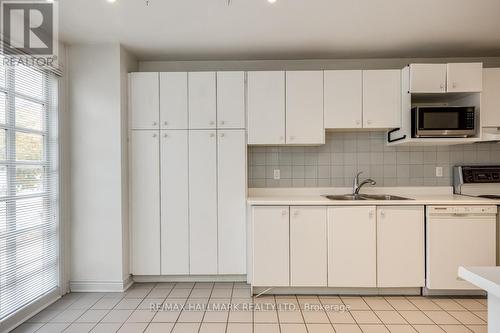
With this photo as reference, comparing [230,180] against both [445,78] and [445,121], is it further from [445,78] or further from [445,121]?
[445,78]

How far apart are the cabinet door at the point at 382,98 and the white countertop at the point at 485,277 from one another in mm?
1883

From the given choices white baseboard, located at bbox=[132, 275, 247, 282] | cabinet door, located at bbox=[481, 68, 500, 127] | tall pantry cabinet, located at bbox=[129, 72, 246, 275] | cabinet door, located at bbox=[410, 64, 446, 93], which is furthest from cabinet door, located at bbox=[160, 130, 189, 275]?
cabinet door, located at bbox=[481, 68, 500, 127]

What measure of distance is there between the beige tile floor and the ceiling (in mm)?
2325

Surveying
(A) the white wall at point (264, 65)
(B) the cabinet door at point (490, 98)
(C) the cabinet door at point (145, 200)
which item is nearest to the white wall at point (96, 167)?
(C) the cabinet door at point (145, 200)

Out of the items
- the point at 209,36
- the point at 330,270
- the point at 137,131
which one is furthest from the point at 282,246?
the point at 209,36

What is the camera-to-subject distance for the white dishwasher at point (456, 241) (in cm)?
259

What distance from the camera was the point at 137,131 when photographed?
2.93m

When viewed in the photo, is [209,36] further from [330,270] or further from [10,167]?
[330,270]

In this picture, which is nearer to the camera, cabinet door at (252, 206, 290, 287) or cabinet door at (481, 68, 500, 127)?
cabinet door at (252, 206, 290, 287)

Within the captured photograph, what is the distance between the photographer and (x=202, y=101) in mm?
2926

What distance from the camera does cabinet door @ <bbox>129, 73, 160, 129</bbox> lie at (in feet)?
9.60

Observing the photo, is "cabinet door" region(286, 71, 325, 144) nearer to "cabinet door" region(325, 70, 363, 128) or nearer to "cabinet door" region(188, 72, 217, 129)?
"cabinet door" region(325, 70, 363, 128)

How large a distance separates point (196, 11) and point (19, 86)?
148 cm

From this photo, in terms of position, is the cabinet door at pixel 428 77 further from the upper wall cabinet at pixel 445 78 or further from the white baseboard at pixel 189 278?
the white baseboard at pixel 189 278
